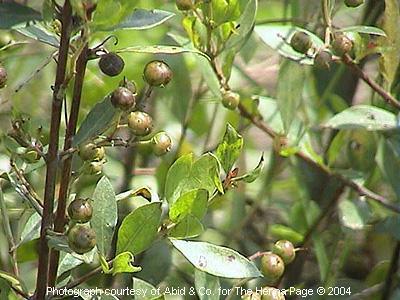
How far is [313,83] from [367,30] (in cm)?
48

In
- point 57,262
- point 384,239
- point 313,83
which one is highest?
point 57,262

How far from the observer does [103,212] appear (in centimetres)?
73

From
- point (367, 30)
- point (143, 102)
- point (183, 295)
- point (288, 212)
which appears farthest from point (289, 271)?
point (143, 102)

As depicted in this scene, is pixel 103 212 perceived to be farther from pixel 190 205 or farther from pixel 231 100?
pixel 231 100

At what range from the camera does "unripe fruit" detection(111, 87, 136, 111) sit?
69cm

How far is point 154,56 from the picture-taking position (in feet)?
4.16

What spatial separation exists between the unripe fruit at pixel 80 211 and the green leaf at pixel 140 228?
4cm

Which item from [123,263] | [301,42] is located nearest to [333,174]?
[301,42]

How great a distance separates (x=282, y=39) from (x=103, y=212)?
38 centimetres

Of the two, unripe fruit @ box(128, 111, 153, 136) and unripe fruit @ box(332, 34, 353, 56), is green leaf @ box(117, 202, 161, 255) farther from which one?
unripe fruit @ box(332, 34, 353, 56)

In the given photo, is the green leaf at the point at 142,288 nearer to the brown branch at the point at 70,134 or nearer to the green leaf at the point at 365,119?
the brown branch at the point at 70,134

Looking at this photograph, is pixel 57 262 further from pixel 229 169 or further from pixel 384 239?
pixel 384 239

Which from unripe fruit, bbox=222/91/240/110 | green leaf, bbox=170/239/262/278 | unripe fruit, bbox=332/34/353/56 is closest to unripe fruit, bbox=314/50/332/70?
unripe fruit, bbox=332/34/353/56

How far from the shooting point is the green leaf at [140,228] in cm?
71
